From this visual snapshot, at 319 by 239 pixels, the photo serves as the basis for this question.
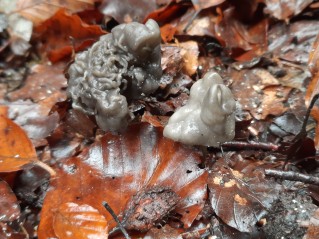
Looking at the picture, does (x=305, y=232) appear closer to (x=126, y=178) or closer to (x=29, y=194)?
(x=126, y=178)

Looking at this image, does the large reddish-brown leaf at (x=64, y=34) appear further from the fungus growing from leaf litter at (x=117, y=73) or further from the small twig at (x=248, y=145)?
the small twig at (x=248, y=145)

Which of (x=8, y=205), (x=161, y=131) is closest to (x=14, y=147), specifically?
(x=8, y=205)

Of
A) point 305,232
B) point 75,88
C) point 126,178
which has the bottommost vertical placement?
point 305,232

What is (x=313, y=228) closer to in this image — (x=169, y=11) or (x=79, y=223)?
(x=79, y=223)

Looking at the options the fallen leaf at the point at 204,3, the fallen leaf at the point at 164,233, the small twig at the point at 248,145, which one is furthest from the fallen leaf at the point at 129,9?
the fallen leaf at the point at 164,233

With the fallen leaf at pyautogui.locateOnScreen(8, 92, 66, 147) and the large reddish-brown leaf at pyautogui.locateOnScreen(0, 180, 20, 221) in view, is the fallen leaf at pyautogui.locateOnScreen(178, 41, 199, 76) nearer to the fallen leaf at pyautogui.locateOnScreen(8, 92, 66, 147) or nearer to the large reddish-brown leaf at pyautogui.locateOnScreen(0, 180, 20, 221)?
the fallen leaf at pyautogui.locateOnScreen(8, 92, 66, 147)

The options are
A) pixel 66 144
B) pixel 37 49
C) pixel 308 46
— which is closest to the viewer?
pixel 66 144

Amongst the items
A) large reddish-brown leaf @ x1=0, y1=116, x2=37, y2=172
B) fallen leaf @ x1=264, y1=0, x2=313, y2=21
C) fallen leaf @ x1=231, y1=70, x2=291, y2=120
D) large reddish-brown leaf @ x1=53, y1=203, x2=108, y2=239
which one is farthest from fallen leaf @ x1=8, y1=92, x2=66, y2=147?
fallen leaf @ x1=264, y1=0, x2=313, y2=21

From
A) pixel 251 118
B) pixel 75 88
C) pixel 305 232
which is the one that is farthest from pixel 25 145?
pixel 305 232
